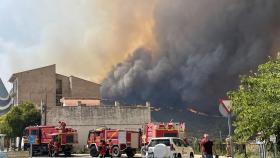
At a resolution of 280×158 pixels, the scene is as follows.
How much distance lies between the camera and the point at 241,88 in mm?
25875

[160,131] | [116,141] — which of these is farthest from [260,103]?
[116,141]

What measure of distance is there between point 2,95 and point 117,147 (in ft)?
250

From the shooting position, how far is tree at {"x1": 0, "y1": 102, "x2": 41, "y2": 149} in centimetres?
7262

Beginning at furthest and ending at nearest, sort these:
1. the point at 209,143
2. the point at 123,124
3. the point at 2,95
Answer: the point at 2,95 → the point at 123,124 → the point at 209,143

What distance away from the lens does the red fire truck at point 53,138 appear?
153 ft

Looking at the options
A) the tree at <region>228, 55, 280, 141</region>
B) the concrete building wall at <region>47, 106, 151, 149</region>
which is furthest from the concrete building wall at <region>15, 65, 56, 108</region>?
the tree at <region>228, 55, 280, 141</region>

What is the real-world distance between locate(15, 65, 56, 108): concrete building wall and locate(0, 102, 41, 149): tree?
14747 millimetres

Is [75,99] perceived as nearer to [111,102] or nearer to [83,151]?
[111,102]

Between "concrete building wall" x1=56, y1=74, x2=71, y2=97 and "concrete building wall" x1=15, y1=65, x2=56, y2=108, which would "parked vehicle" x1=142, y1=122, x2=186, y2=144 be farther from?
"concrete building wall" x1=56, y1=74, x2=71, y2=97

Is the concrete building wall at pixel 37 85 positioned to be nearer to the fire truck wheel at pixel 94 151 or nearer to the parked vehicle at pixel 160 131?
the fire truck wheel at pixel 94 151

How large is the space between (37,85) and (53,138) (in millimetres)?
Result: 43480

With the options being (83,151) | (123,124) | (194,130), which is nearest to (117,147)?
(83,151)

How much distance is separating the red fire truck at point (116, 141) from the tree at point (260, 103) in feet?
55.1

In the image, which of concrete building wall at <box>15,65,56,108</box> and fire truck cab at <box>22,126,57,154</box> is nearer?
fire truck cab at <box>22,126,57,154</box>
